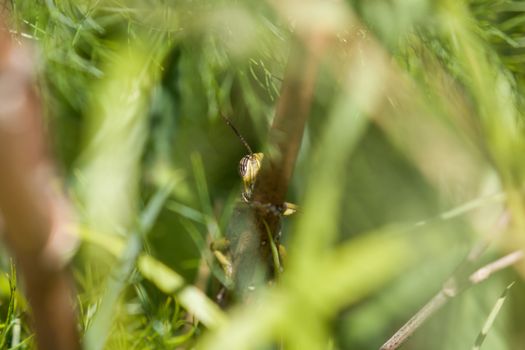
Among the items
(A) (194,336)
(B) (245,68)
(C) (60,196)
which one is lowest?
(A) (194,336)

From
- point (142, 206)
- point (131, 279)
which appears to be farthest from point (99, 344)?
point (142, 206)

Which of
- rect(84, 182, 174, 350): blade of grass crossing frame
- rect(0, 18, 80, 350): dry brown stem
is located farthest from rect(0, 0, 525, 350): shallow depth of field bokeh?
rect(0, 18, 80, 350): dry brown stem

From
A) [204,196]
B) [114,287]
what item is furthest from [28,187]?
[204,196]

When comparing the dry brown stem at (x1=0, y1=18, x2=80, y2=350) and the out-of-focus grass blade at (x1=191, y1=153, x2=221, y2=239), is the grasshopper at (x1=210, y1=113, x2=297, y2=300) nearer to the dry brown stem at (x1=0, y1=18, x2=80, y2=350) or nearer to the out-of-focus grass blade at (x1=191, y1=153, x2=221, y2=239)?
the out-of-focus grass blade at (x1=191, y1=153, x2=221, y2=239)

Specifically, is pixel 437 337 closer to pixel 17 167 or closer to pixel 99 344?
pixel 99 344

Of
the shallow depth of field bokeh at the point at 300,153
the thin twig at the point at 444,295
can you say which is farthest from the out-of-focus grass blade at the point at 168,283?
the thin twig at the point at 444,295

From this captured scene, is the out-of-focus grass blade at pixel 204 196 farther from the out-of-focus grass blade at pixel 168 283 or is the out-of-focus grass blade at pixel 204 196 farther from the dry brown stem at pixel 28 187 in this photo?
the dry brown stem at pixel 28 187

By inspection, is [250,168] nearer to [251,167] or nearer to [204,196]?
[251,167]

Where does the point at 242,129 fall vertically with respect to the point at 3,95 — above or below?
below
